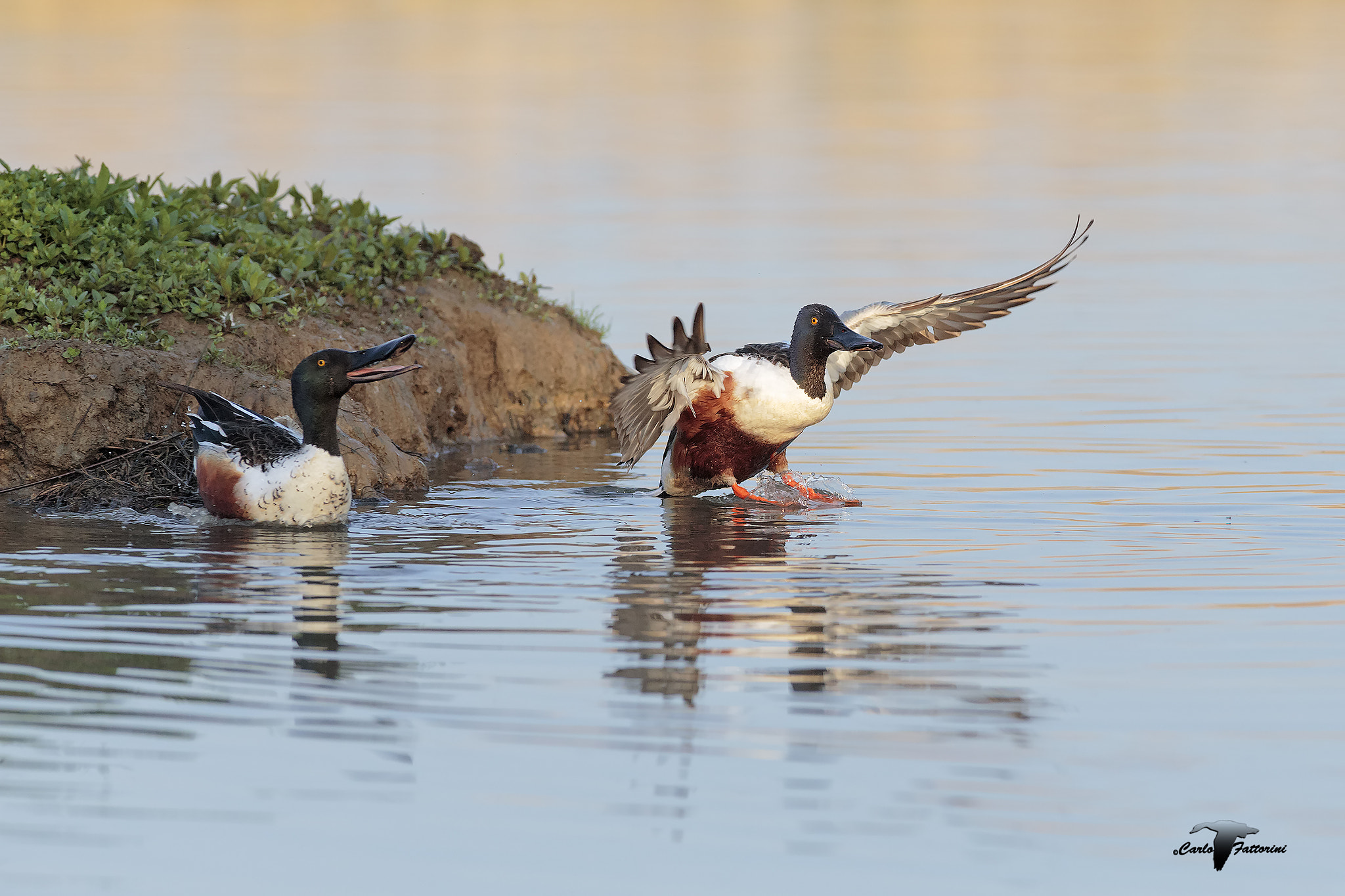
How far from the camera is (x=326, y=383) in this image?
9.53 meters

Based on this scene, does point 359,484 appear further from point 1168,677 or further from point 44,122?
point 44,122

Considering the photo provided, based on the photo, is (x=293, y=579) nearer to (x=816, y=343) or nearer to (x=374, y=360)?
(x=374, y=360)

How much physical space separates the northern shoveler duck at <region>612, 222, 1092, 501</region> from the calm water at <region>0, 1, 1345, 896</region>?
0.39 m

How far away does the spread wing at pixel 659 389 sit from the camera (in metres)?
9.98

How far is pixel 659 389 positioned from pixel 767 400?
0.62 metres

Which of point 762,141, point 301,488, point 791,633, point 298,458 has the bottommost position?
point 791,633

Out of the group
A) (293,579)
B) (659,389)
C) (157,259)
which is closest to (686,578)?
(293,579)

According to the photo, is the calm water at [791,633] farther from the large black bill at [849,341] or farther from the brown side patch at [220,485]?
the large black bill at [849,341]

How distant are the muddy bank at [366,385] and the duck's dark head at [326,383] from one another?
1145 mm

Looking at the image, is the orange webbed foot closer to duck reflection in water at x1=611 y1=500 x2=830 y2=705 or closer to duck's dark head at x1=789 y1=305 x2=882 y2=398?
duck reflection in water at x1=611 y1=500 x2=830 y2=705

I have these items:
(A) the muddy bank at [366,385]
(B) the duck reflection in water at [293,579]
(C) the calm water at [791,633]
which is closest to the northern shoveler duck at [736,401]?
(C) the calm water at [791,633]

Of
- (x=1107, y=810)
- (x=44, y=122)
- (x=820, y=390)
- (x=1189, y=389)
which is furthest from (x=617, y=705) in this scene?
(x=44, y=122)

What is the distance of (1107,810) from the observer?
533cm

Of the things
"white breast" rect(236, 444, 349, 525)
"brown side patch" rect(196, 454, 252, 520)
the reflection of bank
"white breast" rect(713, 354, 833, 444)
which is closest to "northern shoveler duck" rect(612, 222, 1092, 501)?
"white breast" rect(713, 354, 833, 444)
